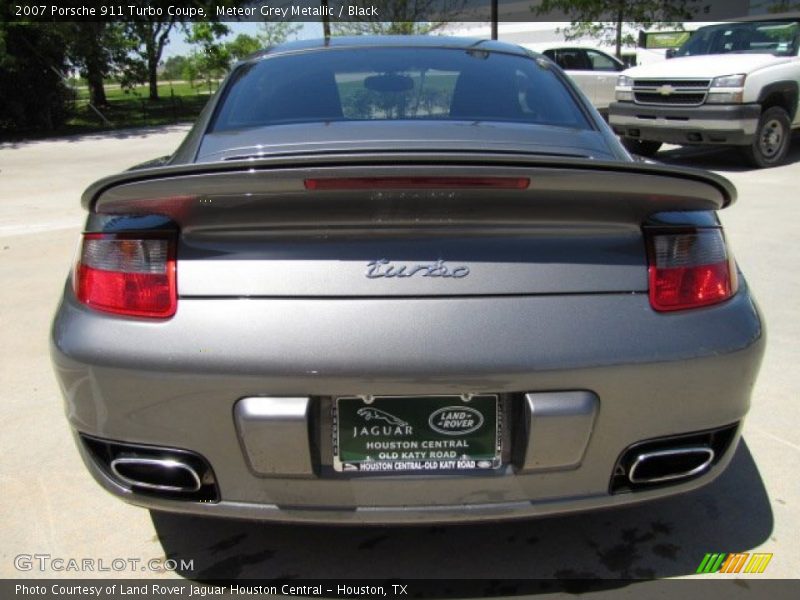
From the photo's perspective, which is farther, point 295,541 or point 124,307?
point 295,541

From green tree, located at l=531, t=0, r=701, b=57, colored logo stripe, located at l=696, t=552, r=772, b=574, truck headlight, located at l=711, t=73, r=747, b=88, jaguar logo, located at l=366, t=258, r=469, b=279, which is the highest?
green tree, located at l=531, t=0, r=701, b=57

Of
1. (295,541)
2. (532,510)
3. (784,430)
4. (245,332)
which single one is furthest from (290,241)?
(784,430)

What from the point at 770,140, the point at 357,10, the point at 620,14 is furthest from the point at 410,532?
the point at 357,10

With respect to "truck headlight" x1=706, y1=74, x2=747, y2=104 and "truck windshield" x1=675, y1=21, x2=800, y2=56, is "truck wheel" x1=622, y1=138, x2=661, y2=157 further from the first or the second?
"truck headlight" x1=706, y1=74, x2=747, y2=104

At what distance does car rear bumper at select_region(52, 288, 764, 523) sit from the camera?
1744 millimetres

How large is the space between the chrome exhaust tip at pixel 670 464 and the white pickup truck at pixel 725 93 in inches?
308

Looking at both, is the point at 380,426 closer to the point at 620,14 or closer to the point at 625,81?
the point at 625,81

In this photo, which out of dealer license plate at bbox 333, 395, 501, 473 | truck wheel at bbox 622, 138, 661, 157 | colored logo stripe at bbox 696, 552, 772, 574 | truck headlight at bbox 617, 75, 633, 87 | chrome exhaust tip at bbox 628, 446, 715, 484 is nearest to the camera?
dealer license plate at bbox 333, 395, 501, 473

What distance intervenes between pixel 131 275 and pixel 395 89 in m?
1.45

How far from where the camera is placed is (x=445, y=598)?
2.11 m

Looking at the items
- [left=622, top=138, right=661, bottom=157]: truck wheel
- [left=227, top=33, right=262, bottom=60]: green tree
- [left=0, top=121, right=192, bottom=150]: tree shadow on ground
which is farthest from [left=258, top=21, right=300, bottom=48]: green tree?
[left=622, top=138, right=661, bottom=157]: truck wheel

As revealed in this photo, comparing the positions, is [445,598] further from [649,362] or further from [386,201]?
[386,201]

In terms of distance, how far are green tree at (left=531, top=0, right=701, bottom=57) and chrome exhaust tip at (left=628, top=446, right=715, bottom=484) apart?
1928cm

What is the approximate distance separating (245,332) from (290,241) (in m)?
0.26
